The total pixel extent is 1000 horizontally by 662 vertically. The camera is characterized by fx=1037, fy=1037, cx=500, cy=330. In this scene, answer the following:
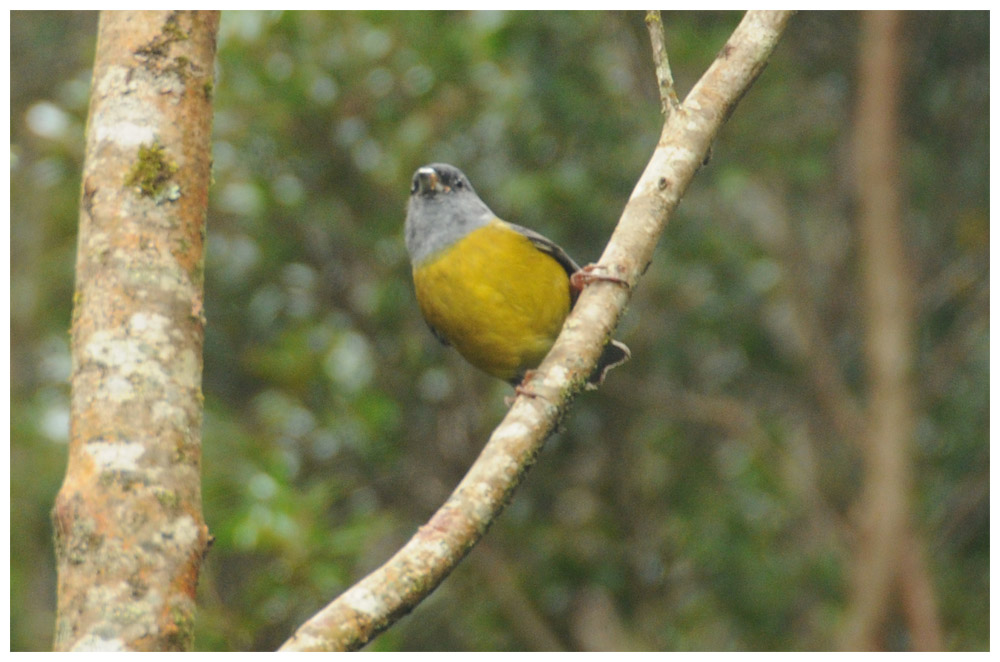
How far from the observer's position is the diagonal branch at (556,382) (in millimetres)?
1834

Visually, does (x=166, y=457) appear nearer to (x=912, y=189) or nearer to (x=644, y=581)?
(x=644, y=581)

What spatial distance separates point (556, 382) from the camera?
2.47 metres

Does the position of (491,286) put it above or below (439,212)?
below

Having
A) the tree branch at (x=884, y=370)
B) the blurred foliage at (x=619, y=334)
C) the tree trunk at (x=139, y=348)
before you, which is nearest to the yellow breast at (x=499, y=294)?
the blurred foliage at (x=619, y=334)

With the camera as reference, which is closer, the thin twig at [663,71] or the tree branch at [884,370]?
the thin twig at [663,71]

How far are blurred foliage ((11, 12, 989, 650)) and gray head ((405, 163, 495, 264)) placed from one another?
1085 mm

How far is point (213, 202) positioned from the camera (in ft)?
18.9

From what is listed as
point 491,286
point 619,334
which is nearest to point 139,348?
point 491,286

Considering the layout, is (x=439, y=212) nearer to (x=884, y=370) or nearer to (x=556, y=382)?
(x=556, y=382)

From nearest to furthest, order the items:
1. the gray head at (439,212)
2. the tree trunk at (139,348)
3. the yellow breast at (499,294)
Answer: the tree trunk at (139,348), the yellow breast at (499,294), the gray head at (439,212)

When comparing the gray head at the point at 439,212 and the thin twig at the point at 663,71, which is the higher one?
the thin twig at the point at 663,71

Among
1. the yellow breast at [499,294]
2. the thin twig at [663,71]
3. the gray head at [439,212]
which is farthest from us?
the gray head at [439,212]

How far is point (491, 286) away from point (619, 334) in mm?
2286

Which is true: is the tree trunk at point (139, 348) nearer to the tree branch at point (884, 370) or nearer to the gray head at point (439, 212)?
the gray head at point (439, 212)
